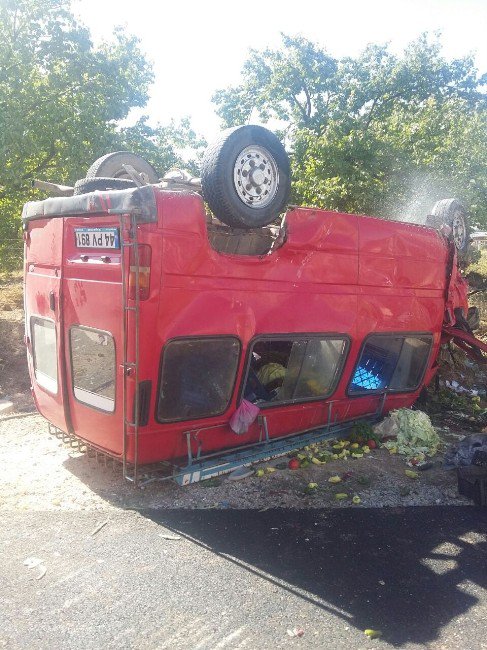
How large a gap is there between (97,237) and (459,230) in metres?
5.72

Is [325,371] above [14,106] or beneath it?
beneath

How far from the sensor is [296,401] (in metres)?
5.82

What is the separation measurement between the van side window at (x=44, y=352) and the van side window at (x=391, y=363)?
338 cm

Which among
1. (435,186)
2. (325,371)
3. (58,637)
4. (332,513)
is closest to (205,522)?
(332,513)

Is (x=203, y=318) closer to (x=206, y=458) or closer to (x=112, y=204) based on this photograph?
(x=112, y=204)

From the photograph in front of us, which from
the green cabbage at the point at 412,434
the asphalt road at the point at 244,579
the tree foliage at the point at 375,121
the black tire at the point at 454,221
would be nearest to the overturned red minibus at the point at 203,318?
the green cabbage at the point at 412,434

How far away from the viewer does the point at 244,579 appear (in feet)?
12.8

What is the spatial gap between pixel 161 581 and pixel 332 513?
1.82 m

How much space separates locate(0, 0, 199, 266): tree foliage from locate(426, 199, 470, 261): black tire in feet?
23.8

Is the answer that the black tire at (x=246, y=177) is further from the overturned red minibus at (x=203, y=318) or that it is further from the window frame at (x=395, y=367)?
the window frame at (x=395, y=367)

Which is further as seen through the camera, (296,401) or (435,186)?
(435,186)

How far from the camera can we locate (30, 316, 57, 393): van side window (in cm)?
529

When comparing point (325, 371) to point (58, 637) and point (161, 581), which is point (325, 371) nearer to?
point (161, 581)

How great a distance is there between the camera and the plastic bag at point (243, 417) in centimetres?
520
